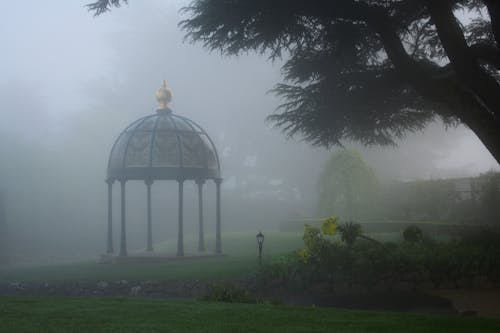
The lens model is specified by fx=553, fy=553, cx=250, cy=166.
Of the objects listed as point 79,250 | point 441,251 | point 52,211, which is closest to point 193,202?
point 52,211

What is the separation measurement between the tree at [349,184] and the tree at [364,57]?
17.1 m

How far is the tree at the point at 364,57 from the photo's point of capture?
29.3ft

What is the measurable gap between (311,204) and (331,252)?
116 feet

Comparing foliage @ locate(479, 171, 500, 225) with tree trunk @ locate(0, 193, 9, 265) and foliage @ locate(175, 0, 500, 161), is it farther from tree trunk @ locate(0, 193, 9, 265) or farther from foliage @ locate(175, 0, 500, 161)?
tree trunk @ locate(0, 193, 9, 265)

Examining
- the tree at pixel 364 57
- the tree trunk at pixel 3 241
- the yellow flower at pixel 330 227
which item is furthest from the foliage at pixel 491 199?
the tree trunk at pixel 3 241

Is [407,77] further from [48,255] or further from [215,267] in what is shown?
[48,255]

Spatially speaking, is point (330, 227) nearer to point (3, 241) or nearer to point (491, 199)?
point (491, 199)

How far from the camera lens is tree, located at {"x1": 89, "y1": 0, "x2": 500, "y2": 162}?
895 centimetres

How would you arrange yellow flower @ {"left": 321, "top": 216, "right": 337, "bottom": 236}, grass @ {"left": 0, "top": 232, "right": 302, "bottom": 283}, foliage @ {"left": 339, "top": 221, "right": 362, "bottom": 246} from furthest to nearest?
foliage @ {"left": 339, "top": 221, "right": 362, "bottom": 246}, yellow flower @ {"left": 321, "top": 216, "right": 337, "bottom": 236}, grass @ {"left": 0, "top": 232, "right": 302, "bottom": 283}

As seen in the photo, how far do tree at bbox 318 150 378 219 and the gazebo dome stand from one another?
13.8 m

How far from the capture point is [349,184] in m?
31.7

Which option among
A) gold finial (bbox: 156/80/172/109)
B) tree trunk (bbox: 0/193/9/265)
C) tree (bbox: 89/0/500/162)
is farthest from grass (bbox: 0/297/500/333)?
tree trunk (bbox: 0/193/9/265)

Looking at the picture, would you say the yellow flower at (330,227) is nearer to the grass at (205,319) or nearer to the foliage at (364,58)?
the foliage at (364,58)

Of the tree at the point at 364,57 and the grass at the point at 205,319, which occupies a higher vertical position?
the tree at the point at 364,57
